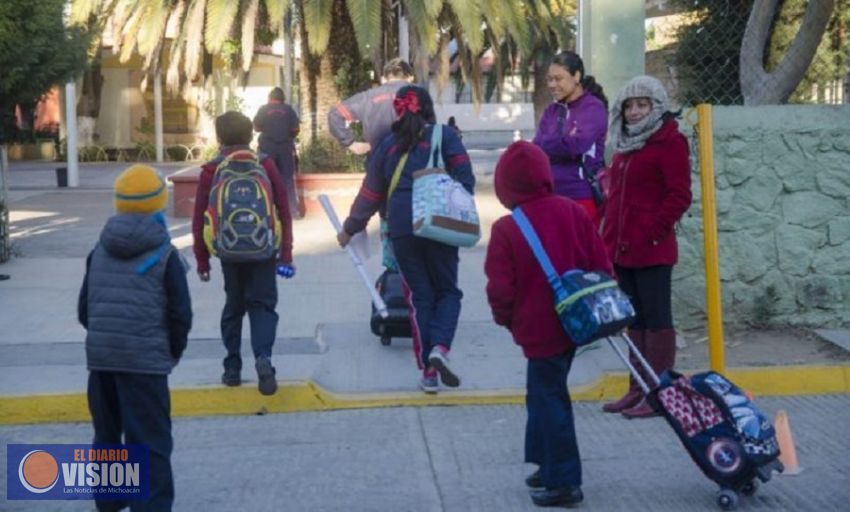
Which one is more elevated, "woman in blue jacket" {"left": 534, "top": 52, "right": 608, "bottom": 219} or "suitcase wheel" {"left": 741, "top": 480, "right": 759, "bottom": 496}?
"woman in blue jacket" {"left": 534, "top": 52, "right": 608, "bottom": 219}

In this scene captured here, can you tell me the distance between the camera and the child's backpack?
702 cm

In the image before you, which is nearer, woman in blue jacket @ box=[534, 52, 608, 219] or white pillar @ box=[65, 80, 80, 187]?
Answer: woman in blue jacket @ box=[534, 52, 608, 219]

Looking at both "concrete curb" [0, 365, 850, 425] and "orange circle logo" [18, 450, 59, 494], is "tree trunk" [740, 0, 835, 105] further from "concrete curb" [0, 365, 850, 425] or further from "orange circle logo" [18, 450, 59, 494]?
Answer: "orange circle logo" [18, 450, 59, 494]

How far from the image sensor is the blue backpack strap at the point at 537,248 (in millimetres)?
5453

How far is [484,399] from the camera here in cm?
760

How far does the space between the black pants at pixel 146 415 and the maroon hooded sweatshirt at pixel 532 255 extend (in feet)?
4.79

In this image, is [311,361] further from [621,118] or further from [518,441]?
[621,118]

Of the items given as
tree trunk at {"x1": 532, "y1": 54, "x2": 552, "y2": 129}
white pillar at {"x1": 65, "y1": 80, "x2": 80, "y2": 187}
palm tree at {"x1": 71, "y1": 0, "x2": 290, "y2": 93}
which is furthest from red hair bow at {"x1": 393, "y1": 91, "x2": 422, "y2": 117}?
tree trunk at {"x1": 532, "y1": 54, "x2": 552, "y2": 129}

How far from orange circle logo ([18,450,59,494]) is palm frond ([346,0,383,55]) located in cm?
1193

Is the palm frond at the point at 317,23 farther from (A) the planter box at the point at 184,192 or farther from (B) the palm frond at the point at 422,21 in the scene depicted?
(A) the planter box at the point at 184,192

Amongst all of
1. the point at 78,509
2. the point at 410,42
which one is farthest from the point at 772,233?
the point at 410,42

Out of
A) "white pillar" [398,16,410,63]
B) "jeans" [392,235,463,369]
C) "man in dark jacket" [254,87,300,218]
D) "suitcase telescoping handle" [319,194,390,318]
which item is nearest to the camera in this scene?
"jeans" [392,235,463,369]

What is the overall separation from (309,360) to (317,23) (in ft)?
32.7

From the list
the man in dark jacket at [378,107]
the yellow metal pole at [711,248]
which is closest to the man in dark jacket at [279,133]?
the man in dark jacket at [378,107]
